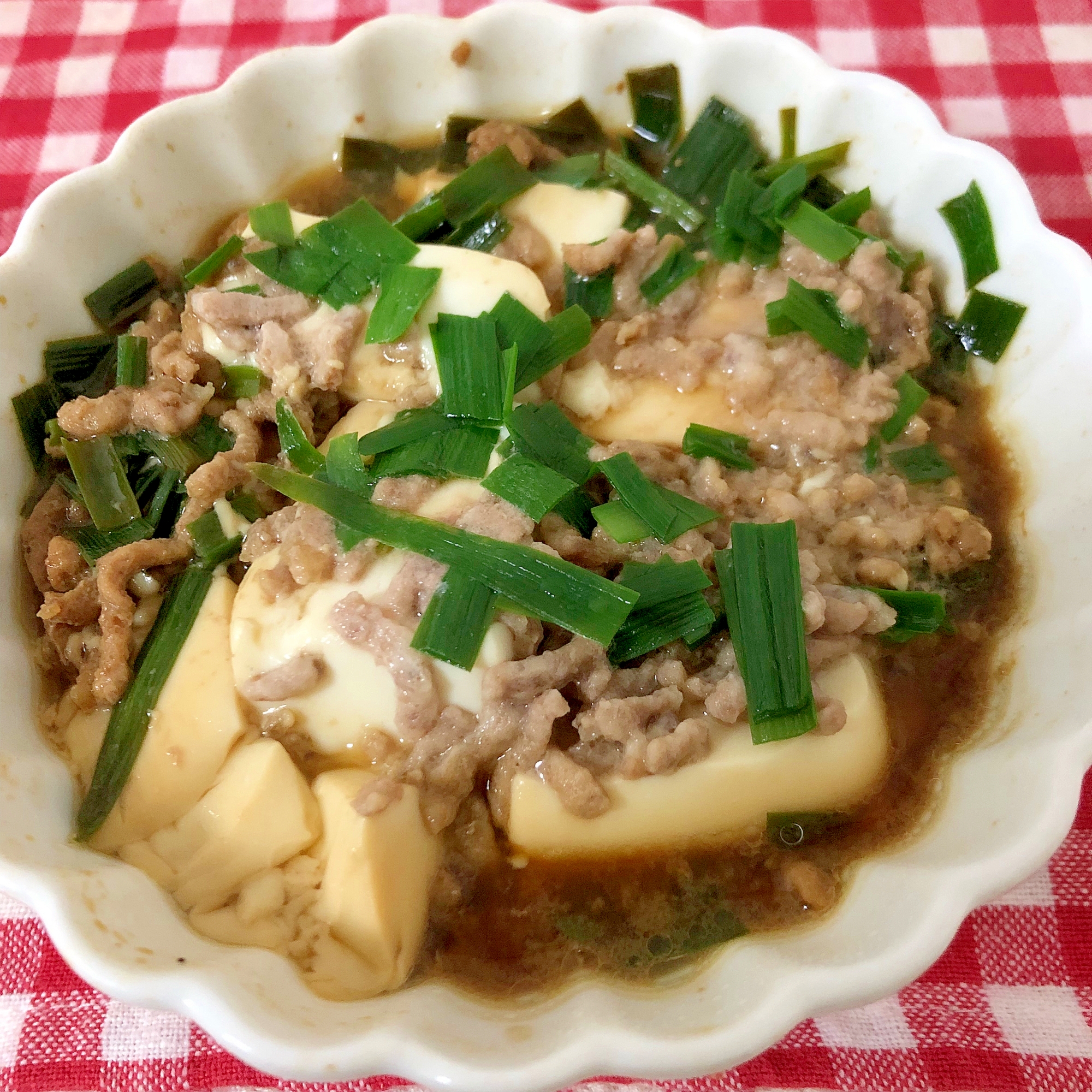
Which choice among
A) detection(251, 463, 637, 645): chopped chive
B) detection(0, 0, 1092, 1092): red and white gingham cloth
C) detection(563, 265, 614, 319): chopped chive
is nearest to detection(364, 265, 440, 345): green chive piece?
detection(563, 265, 614, 319): chopped chive

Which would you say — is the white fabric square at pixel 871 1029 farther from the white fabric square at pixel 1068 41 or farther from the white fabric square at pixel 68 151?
the white fabric square at pixel 68 151

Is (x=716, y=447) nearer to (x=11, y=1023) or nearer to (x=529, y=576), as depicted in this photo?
(x=529, y=576)

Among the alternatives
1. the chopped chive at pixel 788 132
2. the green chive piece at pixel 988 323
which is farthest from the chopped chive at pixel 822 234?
the green chive piece at pixel 988 323

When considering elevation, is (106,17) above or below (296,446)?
above

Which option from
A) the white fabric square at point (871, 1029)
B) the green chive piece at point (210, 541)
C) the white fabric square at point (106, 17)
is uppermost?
the white fabric square at point (106, 17)

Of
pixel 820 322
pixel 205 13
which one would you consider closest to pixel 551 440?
pixel 820 322

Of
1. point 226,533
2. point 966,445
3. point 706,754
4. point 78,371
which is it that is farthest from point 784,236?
point 78,371
